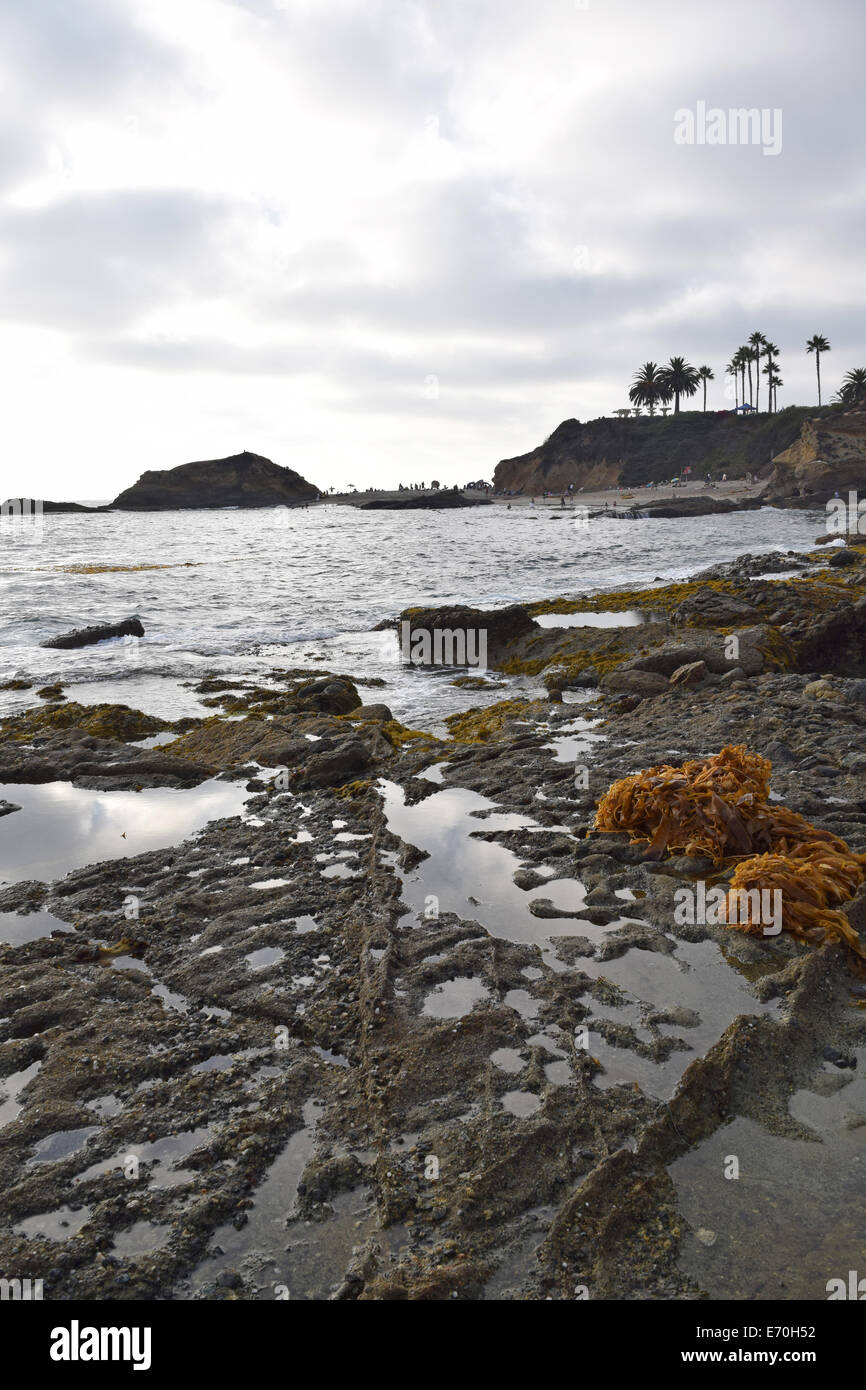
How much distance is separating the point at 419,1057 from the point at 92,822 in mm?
4924

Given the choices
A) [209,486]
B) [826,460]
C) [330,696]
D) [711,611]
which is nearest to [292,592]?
[711,611]

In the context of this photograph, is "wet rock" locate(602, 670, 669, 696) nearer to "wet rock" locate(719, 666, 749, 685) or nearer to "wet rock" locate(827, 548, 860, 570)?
"wet rock" locate(719, 666, 749, 685)

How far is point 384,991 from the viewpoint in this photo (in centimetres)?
465

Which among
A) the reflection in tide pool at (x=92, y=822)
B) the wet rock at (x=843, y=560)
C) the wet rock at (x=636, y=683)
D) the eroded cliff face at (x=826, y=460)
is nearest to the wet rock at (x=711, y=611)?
the wet rock at (x=636, y=683)

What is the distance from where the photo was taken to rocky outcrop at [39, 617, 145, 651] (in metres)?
18.0

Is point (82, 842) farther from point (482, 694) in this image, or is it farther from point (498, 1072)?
point (482, 694)

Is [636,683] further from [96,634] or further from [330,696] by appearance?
[96,634]

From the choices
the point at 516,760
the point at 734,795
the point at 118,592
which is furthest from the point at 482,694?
the point at 118,592

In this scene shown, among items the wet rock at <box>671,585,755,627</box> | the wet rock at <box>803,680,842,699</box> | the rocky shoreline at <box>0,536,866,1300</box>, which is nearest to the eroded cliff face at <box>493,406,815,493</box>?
the wet rock at <box>671,585,755,627</box>

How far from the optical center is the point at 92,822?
7680mm

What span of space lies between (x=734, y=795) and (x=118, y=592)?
87.5 feet

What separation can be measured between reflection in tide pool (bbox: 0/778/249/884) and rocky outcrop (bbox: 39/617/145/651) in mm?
10346

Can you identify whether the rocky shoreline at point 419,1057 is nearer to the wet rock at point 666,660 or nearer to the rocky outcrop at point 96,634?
the wet rock at point 666,660

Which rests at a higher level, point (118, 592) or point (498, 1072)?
point (118, 592)
